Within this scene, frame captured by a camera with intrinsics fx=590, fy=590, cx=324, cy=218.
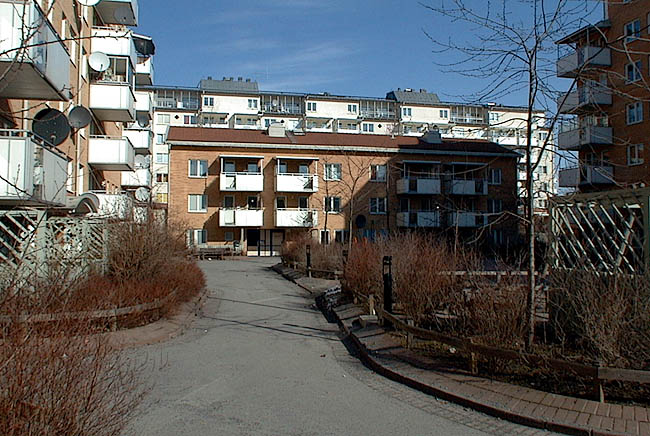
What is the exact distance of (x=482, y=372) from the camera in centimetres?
814

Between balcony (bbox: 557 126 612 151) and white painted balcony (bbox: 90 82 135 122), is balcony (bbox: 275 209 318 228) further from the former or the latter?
balcony (bbox: 557 126 612 151)

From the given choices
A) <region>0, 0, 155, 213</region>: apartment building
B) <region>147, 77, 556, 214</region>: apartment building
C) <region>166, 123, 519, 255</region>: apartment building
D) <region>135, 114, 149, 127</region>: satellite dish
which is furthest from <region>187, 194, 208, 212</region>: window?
<region>147, 77, 556, 214</region>: apartment building

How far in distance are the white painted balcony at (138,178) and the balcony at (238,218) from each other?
715 cm

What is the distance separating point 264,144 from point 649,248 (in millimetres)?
41766

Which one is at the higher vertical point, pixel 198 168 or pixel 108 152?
pixel 198 168

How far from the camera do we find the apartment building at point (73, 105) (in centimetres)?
1331

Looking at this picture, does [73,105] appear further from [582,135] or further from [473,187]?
[473,187]

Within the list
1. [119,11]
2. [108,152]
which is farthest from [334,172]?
[108,152]

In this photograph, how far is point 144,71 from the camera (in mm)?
37781

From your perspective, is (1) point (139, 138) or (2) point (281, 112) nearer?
(1) point (139, 138)

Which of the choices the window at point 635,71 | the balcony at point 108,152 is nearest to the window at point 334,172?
the window at point 635,71

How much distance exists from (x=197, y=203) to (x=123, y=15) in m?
21.1

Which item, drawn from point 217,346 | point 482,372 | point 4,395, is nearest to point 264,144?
point 217,346

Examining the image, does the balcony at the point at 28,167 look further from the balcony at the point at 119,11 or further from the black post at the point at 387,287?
the balcony at the point at 119,11
